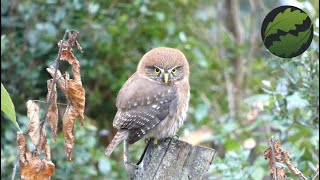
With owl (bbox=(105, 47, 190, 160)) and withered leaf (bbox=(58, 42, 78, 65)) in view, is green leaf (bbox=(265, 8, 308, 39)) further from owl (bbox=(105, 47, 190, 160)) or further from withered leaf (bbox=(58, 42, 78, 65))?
owl (bbox=(105, 47, 190, 160))

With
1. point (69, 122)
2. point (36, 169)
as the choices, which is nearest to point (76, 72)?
point (69, 122)

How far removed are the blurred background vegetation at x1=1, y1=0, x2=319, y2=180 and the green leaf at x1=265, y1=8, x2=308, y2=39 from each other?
1.77m

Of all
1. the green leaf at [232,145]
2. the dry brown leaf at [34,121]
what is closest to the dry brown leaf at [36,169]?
the dry brown leaf at [34,121]

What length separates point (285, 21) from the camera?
2656mm

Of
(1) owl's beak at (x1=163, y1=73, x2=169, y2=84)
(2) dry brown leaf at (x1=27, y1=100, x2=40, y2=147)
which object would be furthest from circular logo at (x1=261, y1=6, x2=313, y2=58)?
(1) owl's beak at (x1=163, y1=73, x2=169, y2=84)

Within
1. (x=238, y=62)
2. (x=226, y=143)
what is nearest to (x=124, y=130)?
(x=226, y=143)

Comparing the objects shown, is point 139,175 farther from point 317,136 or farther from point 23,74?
point 23,74

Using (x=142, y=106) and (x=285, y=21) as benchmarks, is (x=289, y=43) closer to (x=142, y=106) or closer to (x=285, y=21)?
(x=285, y=21)

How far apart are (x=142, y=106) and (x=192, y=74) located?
304 centimetres

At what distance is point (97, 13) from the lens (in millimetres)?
6605

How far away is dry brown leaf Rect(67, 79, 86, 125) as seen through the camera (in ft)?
8.85

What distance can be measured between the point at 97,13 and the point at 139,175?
374 centimetres

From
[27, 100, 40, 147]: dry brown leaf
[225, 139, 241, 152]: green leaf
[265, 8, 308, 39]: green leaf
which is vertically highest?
[225, 139, 241, 152]: green leaf

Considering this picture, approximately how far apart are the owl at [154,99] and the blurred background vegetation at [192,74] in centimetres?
53
